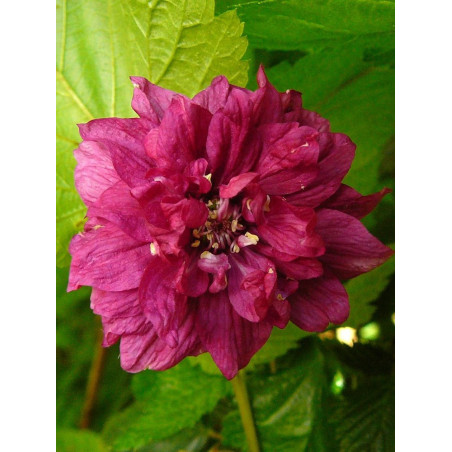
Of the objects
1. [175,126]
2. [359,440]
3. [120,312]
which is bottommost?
[359,440]

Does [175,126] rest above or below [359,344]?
above

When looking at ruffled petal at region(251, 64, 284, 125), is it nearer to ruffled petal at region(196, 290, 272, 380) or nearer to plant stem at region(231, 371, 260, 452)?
ruffled petal at region(196, 290, 272, 380)

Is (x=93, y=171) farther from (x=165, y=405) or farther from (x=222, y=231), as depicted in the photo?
(x=165, y=405)

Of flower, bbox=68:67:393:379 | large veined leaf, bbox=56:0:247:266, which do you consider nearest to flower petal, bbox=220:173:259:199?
flower, bbox=68:67:393:379

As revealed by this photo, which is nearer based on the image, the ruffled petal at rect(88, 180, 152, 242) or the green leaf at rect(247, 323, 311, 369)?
the ruffled petal at rect(88, 180, 152, 242)

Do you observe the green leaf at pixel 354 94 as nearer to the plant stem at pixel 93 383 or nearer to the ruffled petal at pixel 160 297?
the ruffled petal at pixel 160 297
